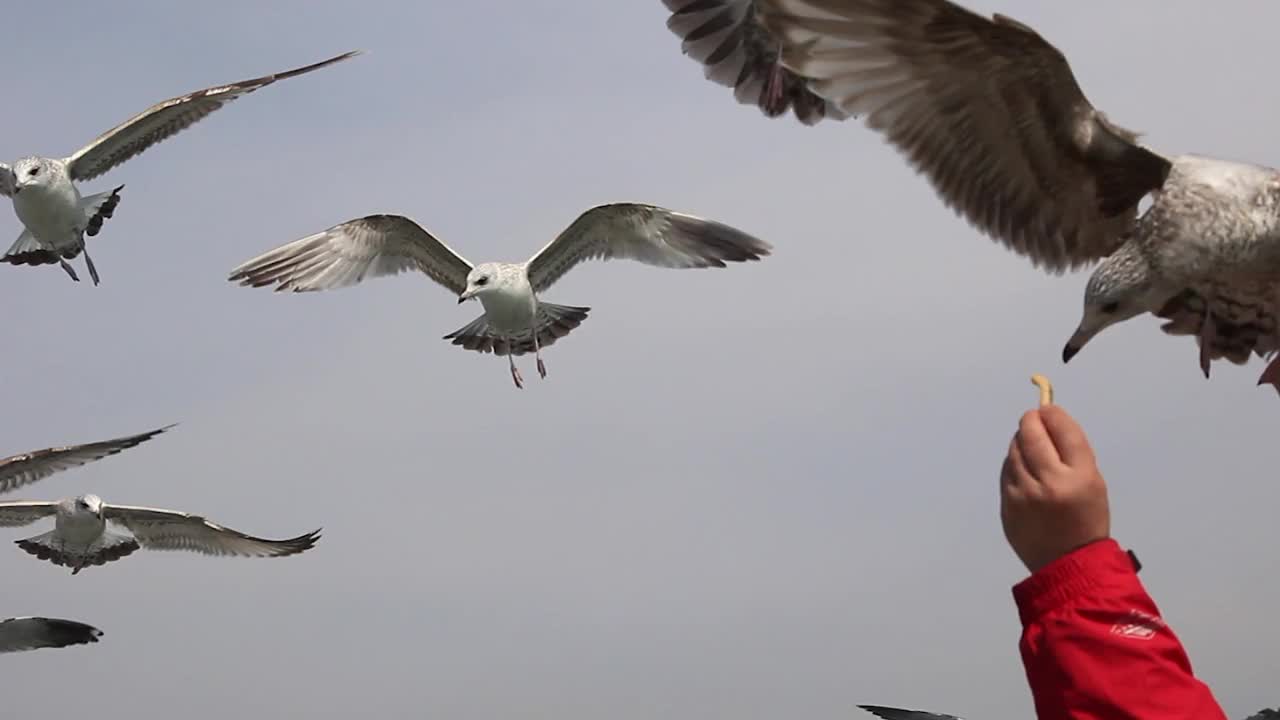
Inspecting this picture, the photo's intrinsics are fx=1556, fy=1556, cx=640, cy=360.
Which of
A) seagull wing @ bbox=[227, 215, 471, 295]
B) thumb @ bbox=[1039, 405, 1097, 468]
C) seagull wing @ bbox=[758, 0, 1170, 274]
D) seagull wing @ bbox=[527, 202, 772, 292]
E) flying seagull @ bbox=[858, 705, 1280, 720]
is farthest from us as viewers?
→ seagull wing @ bbox=[227, 215, 471, 295]

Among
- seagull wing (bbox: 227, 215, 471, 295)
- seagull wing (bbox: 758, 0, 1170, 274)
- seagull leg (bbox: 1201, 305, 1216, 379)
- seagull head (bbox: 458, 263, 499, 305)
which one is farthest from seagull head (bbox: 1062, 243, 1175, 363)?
seagull wing (bbox: 227, 215, 471, 295)

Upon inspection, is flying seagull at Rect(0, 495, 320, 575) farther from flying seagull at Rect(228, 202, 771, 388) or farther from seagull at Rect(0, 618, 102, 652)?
flying seagull at Rect(228, 202, 771, 388)

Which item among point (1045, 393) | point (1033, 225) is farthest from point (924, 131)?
point (1045, 393)

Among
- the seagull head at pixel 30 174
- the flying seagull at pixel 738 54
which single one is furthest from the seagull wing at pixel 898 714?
the seagull head at pixel 30 174

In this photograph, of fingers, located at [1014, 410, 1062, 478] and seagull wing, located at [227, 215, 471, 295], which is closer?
fingers, located at [1014, 410, 1062, 478]

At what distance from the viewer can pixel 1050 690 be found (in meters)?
1.93

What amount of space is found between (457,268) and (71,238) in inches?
142

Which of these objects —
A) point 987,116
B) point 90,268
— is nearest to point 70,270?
point 90,268

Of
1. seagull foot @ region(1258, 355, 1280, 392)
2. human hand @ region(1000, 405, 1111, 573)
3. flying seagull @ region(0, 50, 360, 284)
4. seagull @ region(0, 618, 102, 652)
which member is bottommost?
human hand @ region(1000, 405, 1111, 573)

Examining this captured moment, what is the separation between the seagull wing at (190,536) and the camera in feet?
56.8

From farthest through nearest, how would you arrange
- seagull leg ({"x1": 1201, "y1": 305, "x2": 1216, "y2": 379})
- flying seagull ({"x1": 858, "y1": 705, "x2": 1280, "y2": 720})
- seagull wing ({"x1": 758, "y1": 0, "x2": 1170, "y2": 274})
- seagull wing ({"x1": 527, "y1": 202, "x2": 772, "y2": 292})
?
seagull wing ({"x1": 527, "y1": 202, "x2": 772, "y2": 292})
flying seagull ({"x1": 858, "y1": 705, "x2": 1280, "y2": 720})
seagull leg ({"x1": 1201, "y1": 305, "x2": 1216, "y2": 379})
seagull wing ({"x1": 758, "y1": 0, "x2": 1170, "y2": 274})

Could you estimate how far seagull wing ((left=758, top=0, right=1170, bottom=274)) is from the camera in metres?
3.15

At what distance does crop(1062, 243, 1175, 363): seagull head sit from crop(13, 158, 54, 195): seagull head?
498 inches

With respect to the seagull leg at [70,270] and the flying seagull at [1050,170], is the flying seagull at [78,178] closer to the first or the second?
the seagull leg at [70,270]
